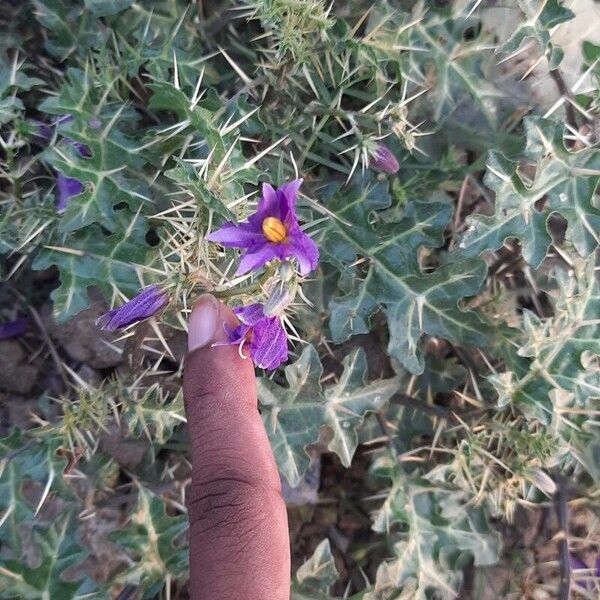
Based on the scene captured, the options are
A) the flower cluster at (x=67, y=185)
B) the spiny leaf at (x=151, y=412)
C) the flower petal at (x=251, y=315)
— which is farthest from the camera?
the flower cluster at (x=67, y=185)

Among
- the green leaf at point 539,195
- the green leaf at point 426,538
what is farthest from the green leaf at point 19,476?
the green leaf at point 539,195

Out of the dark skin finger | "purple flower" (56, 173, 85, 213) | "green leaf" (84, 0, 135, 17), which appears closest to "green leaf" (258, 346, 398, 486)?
the dark skin finger

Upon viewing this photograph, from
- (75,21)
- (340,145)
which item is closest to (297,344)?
(340,145)

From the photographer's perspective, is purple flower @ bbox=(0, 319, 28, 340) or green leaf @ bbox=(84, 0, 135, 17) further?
purple flower @ bbox=(0, 319, 28, 340)

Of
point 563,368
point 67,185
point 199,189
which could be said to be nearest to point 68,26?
point 67,185

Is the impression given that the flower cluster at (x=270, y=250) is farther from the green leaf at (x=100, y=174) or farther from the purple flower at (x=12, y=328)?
the purple flower at (x=12, y=328)

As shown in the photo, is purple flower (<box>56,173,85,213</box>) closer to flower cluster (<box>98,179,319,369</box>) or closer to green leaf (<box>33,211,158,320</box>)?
green leaf (<box>33,211,158,320</box>)
